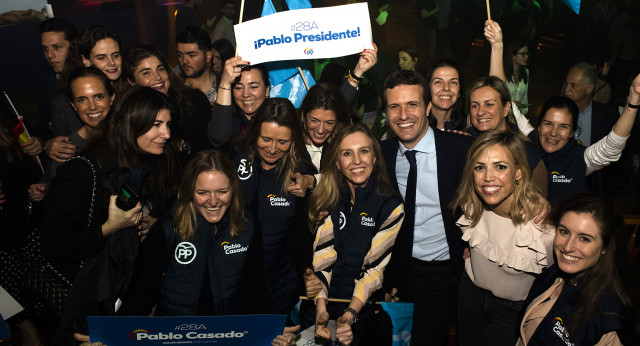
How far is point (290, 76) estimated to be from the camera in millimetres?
5008

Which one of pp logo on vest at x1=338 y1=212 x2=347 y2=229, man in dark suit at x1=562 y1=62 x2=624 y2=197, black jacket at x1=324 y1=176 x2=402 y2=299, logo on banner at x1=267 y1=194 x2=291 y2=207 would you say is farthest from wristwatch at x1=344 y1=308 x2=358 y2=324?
man in dark suit at x1=562 y1=62 x2=624 y2=197

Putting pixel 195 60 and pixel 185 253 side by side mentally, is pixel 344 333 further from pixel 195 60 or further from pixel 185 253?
pixel 195 60

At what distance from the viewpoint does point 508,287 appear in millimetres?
2977

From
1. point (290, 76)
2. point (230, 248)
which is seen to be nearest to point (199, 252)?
point (230, 248)

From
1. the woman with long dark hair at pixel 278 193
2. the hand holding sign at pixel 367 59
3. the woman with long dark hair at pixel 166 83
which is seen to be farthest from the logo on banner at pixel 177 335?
the hand holding sign at pixel 367 59

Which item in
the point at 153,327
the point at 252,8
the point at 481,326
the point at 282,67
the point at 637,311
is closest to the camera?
the point at 637,311

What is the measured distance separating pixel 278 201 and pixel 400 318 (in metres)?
1.13

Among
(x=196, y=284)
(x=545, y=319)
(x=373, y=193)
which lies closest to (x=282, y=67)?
(x=373, y=193)

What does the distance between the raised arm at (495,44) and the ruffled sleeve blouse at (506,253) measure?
1.71 m

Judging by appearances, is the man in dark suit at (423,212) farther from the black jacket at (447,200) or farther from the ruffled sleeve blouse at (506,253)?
the ruffled sleeve blouse at (506,253)

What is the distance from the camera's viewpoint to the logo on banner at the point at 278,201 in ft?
11.5

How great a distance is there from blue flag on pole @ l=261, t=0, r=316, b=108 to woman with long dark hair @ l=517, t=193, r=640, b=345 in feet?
9.75

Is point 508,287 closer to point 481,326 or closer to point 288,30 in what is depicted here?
point 481,326

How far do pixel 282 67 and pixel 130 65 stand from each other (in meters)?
1.44
